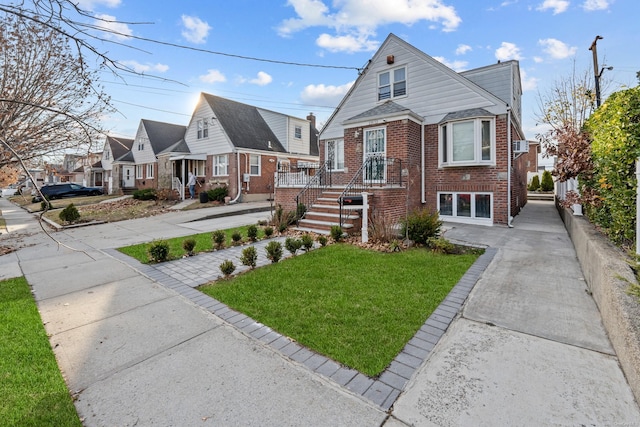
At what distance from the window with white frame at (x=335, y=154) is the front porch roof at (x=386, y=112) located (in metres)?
2.08

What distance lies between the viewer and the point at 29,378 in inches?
114

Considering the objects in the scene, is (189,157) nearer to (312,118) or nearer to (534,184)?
(312,118)

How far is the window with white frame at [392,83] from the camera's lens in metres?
13.0

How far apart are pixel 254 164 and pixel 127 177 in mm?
16701

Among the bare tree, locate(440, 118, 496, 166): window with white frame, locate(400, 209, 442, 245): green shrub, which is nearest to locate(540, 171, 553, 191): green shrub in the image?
locate(440, 118, 496, 166): window with white frame

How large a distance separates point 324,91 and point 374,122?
47.3ft

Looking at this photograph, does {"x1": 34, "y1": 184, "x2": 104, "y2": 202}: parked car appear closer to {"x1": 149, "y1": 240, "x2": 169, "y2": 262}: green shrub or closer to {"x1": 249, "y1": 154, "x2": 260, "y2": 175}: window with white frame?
{"x1": 249, "y1": 154, "x2": 260, "y2": 175}: window with white frame

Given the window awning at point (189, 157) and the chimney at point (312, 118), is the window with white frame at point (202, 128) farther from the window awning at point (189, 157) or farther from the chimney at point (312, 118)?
the chimney at point (312, 118)

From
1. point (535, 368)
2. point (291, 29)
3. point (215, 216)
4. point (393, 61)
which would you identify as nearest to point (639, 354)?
point (535, 368)

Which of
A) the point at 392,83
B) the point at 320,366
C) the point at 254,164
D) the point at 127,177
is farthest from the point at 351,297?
the point at 127,177

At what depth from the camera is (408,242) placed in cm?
777

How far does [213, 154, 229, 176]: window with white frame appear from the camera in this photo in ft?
69.8

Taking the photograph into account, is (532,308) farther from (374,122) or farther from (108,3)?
(374,122)

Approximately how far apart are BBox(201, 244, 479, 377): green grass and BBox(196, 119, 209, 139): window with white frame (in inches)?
724
